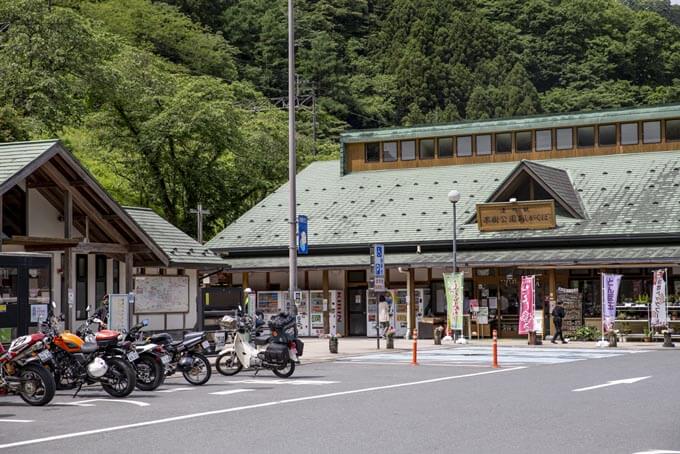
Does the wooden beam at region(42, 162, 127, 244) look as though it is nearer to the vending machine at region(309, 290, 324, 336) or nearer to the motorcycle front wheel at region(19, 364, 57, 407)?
the motorcycle front wheel at region(19, 364, 57, 407)

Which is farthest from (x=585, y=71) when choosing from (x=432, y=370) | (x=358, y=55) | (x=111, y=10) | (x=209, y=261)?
(x=432, y=370)

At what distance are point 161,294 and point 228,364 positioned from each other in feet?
32.4

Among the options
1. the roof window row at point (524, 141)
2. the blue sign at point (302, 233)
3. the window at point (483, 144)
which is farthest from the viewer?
the window at point (483, 144)

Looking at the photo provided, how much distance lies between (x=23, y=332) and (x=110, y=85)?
31.7m

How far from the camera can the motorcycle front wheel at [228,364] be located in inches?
933

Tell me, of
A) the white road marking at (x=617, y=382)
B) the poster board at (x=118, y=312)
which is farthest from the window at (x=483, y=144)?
the white road marking at (x=617, y=382)

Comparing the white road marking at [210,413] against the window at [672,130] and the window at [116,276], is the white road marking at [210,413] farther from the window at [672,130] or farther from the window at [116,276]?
the window at [672,130]

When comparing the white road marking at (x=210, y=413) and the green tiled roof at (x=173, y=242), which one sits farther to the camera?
the green tiled roof at (x=173, y=242)

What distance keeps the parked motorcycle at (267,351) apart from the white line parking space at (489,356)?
17.9 ft

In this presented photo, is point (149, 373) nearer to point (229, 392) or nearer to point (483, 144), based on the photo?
point (229, 392)

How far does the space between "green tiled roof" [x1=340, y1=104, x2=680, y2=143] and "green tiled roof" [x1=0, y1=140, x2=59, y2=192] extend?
86.8 ft

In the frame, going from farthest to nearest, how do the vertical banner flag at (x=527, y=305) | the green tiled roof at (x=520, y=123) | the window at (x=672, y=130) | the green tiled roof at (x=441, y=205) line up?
the green tiled roof at (x=520, y=123) → the window at (x=672, y=130) → the green tiled roof at (x=441, y=205) → the vertical banner flag at (x=527, y=305)

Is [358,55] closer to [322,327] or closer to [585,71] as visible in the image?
[585,71]

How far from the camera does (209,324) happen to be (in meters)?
34.0
